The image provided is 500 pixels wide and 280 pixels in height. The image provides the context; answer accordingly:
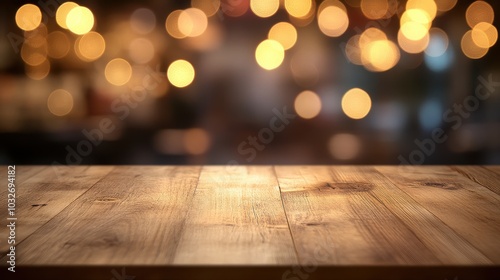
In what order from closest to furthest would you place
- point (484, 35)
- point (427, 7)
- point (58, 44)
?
point (58, 44) < point (427, 7) < point (484, 35)

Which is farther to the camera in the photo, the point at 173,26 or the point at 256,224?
the point at 173,26

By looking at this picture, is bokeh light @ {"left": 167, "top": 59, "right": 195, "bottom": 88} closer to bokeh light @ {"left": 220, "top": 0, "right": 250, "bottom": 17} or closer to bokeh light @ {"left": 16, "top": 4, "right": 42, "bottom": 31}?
bokeh light @ {"left": 220, "top": 0, "right": 250, "bottom": 17}

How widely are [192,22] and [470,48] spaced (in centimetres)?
157

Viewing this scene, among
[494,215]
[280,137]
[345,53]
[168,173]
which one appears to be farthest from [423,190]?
[345,53]

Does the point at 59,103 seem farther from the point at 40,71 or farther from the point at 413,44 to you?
the point at 413,44

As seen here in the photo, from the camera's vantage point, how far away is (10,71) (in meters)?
3.47

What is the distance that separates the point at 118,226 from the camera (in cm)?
88

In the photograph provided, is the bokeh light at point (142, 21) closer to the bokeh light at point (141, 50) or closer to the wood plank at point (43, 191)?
the bokeh light at point (141, 50)

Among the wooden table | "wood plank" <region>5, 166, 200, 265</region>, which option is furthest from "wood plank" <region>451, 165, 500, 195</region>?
"wood plank" <region>5, 166, 200, 265</region>

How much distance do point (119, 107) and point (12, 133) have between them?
0.54 meters

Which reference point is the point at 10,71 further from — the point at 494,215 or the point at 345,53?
the point at 494,215

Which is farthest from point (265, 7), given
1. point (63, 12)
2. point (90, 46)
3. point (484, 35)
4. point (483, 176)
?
point (483, 176)
